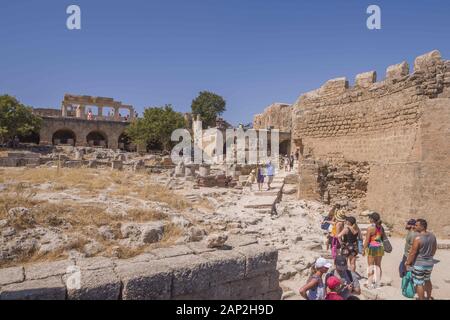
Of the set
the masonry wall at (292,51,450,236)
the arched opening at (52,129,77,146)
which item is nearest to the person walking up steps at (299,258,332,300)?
the masonry wall at (292,51,450,236)

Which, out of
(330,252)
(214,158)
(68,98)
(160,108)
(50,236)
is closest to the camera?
(50,236)

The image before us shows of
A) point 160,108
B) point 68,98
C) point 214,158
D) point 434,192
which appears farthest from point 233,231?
point 68,98

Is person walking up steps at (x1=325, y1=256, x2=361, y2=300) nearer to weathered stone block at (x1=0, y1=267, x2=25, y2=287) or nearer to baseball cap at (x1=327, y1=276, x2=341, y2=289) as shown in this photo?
baseball cap at (x1=327, y1=276, x2=341, y2=289)

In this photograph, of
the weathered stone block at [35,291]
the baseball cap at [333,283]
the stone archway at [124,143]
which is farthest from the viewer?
the stone archway at [124,143]

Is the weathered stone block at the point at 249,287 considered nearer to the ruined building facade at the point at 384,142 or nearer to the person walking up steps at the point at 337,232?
the person walking up steps at the point at 337,232

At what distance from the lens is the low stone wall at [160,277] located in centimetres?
297

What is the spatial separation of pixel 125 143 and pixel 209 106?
57.7ft

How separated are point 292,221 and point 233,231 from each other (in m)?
2.67

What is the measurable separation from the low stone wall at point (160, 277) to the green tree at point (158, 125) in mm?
32392

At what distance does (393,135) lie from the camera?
31.1 feet

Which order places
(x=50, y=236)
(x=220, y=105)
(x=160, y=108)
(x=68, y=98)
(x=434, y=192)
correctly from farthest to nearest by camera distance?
(x=220, y=105)
(x=68, y=98)
(x=160, y=108)
(x=434, y=192)
(x=50, y=236)

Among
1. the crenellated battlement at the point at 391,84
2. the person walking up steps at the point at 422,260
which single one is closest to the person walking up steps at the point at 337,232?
the person walking up steps at the point at 422,260

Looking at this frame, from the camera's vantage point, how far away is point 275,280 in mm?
4258
